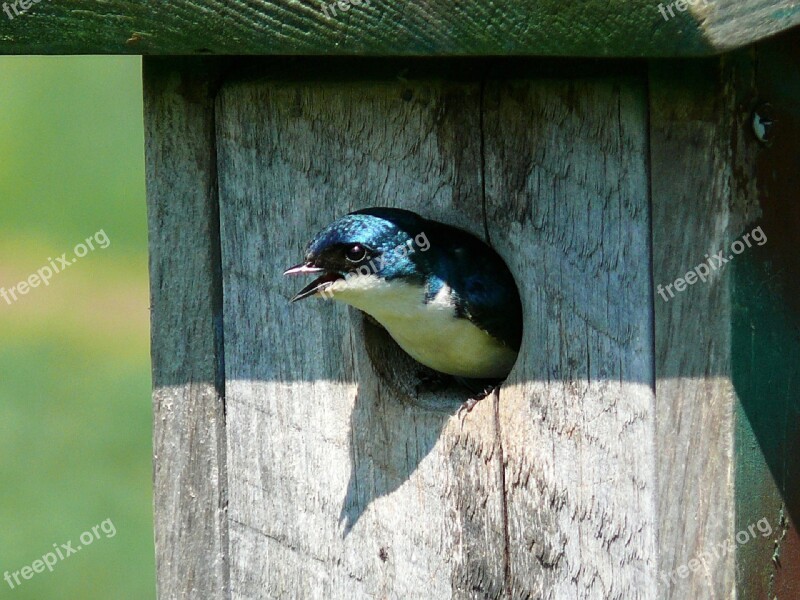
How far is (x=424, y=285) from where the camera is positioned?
279 cm

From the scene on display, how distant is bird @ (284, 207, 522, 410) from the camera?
2531mm

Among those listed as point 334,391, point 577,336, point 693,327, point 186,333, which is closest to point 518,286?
point 577,336

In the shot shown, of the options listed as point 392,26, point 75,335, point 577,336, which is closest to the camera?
point 392,26

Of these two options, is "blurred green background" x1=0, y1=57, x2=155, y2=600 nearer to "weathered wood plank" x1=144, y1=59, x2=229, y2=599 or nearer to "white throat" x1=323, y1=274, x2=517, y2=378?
"weathered wood plank" x1=144, y1=59, x2=229, y2=599

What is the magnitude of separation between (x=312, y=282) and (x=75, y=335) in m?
4.61

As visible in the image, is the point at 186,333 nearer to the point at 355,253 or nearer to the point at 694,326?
the point at 355,253

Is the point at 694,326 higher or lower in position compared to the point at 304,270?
lower

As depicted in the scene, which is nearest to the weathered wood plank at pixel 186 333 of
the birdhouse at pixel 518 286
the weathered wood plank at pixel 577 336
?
the birdhouse at pixel 518 286

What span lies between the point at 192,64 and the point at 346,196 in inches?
15.1

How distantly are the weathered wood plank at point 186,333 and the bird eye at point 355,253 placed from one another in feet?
1.05

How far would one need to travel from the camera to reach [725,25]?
183 centimetres

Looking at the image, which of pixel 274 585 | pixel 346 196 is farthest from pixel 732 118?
pixel 274 585

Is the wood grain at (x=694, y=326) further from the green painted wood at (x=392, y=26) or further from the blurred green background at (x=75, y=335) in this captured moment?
the blurred green background at (x=75, y=335)

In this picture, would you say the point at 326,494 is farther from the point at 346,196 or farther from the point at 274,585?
the point at 346,196
